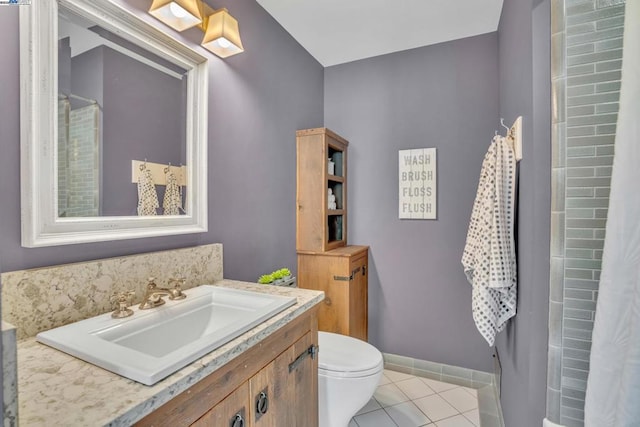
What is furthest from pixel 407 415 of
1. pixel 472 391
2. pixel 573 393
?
pixel 573 393

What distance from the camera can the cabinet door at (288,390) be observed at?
0.94m

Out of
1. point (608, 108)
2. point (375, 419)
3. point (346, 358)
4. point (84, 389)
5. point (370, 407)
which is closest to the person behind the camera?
point (84, 389)

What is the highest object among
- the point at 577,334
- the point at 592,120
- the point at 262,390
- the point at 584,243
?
the point at 592,120

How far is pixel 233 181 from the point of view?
1.69 metres

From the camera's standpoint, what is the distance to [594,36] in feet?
2.65

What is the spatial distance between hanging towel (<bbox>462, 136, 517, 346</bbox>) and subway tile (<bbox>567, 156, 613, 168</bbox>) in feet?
1.93

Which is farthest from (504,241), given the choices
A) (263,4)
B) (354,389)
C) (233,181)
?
(263,4)

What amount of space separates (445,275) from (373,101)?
A: 149cm

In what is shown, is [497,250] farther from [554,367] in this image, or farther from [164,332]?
[164,332]

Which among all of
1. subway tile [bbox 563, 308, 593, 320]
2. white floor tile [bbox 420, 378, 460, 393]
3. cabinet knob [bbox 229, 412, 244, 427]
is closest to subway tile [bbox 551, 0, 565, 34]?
subway tile [bbox 563, 308, 593, 320]

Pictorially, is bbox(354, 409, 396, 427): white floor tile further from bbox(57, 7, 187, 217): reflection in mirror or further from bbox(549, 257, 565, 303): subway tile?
bbox(57, 7, 187, 217): reflection in mirror

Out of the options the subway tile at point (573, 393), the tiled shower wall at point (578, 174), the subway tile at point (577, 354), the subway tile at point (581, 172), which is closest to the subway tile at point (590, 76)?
the tiled shower wall at point (578, 174)

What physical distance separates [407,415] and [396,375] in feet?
1.57

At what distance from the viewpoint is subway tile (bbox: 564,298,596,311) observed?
82 cm
